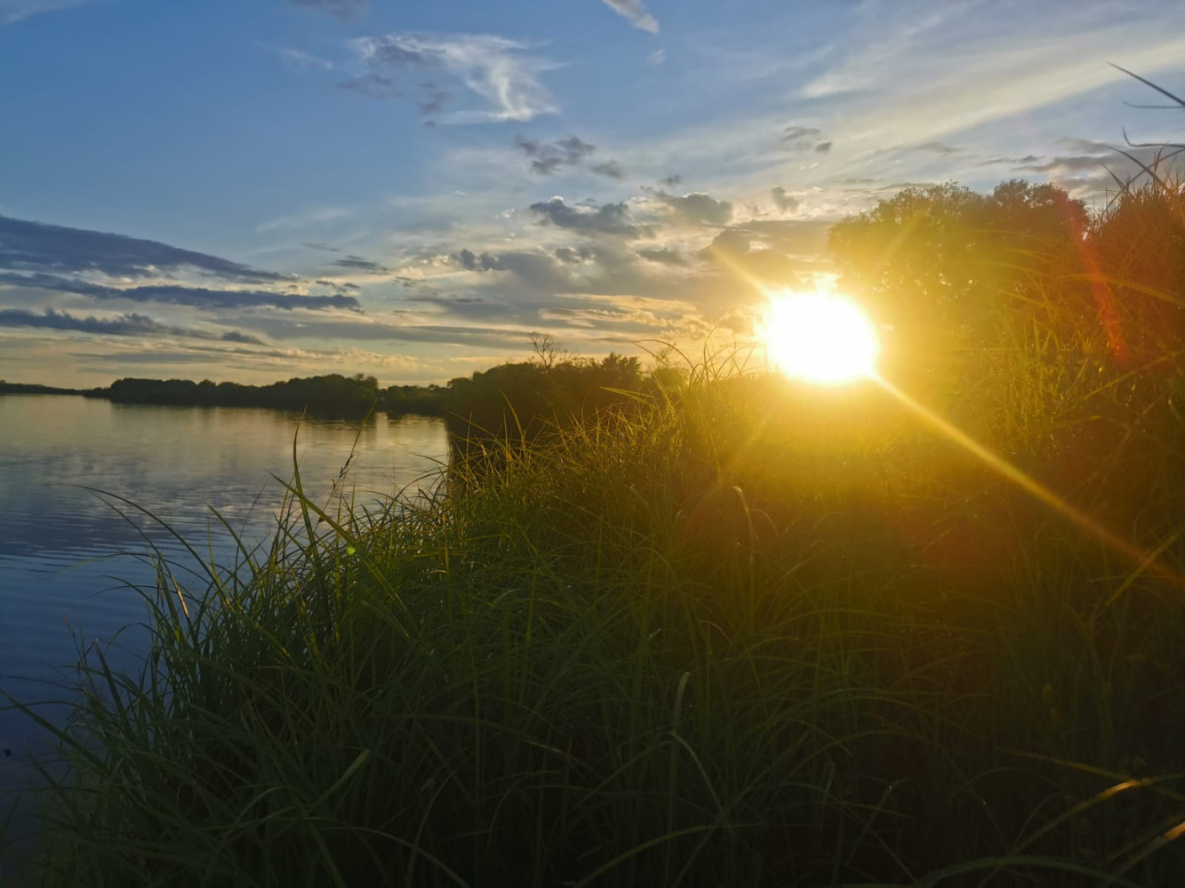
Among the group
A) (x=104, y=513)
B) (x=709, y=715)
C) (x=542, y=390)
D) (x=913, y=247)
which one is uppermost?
(x=913, y=247)

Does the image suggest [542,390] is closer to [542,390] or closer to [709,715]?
[542,390]

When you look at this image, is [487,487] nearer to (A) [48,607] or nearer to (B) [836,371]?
(B) [836,371]

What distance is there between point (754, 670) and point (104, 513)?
60.1 feet

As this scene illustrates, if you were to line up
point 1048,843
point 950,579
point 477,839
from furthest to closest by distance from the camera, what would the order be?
point 950,579 → point 1048,843 → point 477,839

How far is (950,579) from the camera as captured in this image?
3588mm

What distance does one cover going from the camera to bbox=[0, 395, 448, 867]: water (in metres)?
7.62

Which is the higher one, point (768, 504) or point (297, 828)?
point (768, 504)

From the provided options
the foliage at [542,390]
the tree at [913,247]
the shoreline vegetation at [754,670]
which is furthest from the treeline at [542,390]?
the tree at [913,247]

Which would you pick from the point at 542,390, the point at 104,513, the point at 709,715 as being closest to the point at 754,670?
the point at 709,715

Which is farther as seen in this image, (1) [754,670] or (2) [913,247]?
(2) [913,247]

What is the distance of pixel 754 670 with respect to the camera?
2.70m

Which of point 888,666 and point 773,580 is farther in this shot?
point 773,580

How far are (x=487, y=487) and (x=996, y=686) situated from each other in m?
3.85

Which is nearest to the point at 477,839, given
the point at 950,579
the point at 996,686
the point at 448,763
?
the point at 448,763
